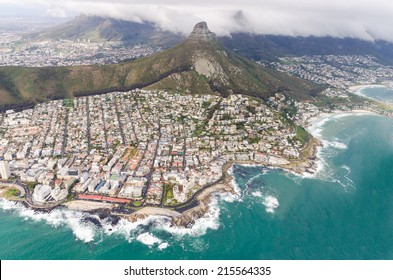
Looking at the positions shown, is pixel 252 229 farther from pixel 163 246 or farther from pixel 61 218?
pixel 61 218

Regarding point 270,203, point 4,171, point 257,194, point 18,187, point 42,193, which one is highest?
point 4,171

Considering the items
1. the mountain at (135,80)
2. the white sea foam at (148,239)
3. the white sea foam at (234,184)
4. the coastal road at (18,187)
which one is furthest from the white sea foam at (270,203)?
the mountain at (135,80)

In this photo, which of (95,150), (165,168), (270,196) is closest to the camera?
(270,196)

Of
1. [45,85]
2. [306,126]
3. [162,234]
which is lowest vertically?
[162,234]

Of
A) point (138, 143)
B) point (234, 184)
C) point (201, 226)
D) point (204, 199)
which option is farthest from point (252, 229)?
point (138, 143)

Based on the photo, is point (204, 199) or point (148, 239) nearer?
point (148, 239)

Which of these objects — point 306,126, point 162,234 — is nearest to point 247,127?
point 306,126

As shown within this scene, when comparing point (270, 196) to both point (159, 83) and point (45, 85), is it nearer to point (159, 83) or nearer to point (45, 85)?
point (159, 83)
